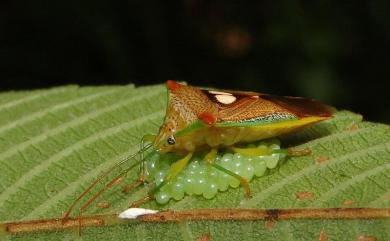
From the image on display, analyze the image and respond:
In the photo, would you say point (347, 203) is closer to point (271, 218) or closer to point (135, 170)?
point (271, 218)

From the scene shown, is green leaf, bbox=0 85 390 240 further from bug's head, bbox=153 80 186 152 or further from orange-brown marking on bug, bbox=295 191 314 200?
bug's head, bbox=153 80 186 152

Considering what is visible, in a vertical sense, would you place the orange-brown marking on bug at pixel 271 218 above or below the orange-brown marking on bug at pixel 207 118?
below

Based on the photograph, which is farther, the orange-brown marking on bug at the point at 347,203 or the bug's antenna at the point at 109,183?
the bug's antenna at the point at 109,183

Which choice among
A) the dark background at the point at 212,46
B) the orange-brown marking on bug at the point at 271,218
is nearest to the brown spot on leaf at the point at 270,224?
the orange-brown marking on bug at the point at 271,218

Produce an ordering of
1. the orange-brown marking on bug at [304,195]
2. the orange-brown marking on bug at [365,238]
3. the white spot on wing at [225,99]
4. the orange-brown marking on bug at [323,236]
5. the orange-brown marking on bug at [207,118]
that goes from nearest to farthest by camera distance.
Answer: the orange-brown marking on bug at [365,238]
the orange-brown marking on bug at [323,236]
the orange-brown marking on bug at [304,195]
the orange-brown marking on bug at [207,118]
the white spot on wing at [225,99]

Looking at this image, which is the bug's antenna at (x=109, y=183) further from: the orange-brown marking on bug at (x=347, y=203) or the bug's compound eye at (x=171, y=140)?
the orange-brown marking on bug at (x=347, y=203)

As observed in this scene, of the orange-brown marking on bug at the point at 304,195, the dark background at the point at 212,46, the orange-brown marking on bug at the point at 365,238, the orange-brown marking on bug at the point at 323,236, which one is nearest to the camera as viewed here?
the orange-brown marking on bug at the point at 365,238

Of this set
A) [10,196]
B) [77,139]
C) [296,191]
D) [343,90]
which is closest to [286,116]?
[296,191]

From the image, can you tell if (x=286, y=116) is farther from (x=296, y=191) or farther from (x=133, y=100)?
(x=133, y=100)
